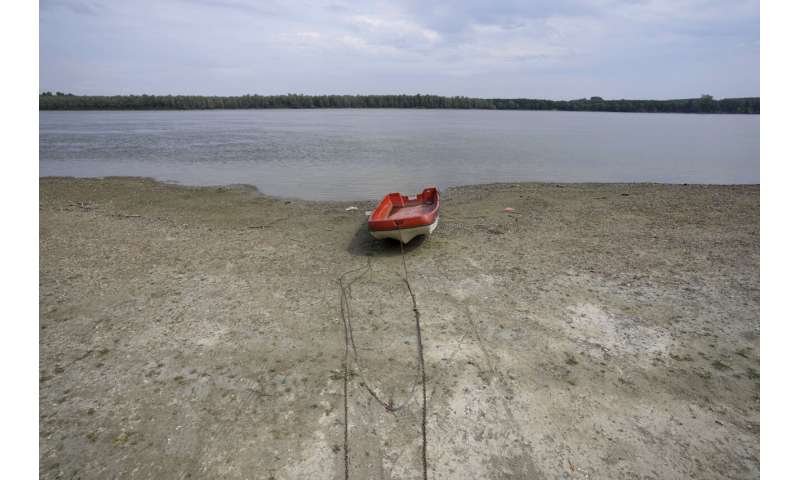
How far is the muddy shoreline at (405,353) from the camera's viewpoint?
3312mm

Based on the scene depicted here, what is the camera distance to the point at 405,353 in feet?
14.9

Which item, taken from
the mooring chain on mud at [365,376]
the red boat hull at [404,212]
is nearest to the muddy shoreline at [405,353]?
the mooring chain on mud at [365,376]

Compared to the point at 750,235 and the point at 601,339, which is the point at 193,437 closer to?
the point at 601,339

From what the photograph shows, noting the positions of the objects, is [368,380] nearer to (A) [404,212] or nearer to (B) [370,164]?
(A) [404,212]

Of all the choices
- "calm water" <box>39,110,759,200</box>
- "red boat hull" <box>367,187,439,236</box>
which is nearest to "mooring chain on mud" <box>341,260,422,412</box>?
"red boat hull" <box>367,187,439,236</box>

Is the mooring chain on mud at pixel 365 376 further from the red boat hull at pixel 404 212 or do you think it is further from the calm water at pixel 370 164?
the calm water at pixel 370 164

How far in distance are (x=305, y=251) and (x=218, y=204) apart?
5567 millimetres

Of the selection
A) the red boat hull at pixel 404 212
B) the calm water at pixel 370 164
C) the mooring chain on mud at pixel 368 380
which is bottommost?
the mooring chain on mud at pixel 368 380

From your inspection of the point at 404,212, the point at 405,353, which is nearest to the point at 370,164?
the point at 404,212

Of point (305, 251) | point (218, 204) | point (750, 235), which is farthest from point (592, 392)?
point (218, 204)

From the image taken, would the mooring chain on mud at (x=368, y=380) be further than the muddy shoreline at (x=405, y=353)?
Yes

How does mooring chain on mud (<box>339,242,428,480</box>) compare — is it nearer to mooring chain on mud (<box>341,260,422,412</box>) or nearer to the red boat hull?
mooring chain on mud (<box>341,260,422,412</box>)

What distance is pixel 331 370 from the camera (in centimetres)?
428

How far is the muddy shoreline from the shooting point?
10.9ft
